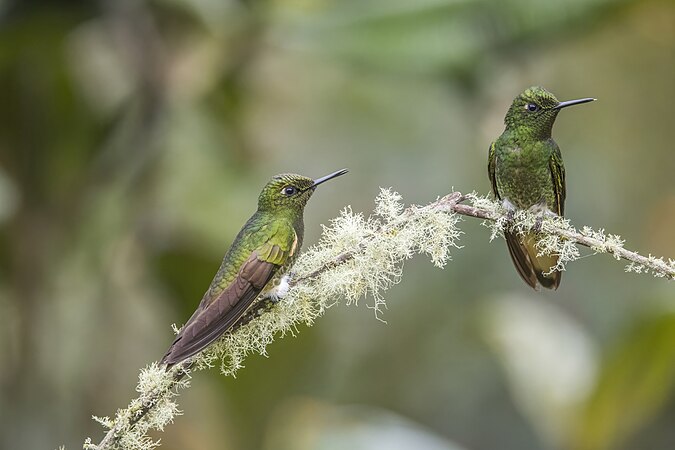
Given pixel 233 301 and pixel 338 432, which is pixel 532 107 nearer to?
pixel 233 301

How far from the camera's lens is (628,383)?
2.90m

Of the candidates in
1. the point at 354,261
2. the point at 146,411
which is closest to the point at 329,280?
the point at 354,261

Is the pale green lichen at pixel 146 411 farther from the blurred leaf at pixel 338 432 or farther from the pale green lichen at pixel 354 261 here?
the blurred leaf at pixel 338 432

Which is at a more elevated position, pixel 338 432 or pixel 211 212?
pixel 211 212

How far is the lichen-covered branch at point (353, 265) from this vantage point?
44.6 inches

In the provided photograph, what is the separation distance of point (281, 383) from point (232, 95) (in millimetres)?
1360

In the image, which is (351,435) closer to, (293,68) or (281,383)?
(281,383)

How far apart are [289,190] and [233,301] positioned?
0.29m

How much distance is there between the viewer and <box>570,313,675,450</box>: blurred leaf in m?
2.79

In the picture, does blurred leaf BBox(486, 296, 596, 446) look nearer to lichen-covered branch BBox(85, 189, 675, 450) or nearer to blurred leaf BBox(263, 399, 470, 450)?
blurred leaf BBox(263, 399, 470, 450)

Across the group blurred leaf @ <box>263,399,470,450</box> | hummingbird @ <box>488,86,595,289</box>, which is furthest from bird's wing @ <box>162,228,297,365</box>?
blurred leaf @ <box>263,399,470,450</box>

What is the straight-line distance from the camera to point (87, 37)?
13.8 ft

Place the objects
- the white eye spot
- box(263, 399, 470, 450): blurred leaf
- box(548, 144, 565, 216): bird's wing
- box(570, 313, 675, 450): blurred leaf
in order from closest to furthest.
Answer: the white eye spot < box(548, 144, 565, 216): bird's wing < box(570, 313, 675, 450): blurred leaf < box(263, 399, 470, 450): blurred leaf

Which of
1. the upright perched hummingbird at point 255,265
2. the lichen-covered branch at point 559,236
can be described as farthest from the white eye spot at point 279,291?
A: the lichen-covered branch at point 559,236
